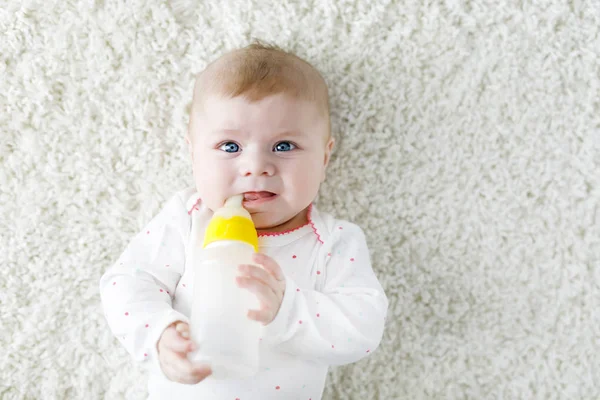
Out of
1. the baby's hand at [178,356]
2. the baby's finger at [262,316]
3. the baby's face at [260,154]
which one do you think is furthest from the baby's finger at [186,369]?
the baby's face at [260,154]

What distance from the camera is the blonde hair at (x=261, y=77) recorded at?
3.77 ft

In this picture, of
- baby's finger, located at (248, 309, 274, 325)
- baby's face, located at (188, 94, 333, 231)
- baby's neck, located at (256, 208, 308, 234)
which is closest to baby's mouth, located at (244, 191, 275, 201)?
baby's face, located at (188, 94, 333, 231)

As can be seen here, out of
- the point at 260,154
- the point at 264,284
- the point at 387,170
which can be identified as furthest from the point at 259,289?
the point at 387,170

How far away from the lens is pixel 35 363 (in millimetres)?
1370

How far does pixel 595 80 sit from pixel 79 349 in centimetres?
119

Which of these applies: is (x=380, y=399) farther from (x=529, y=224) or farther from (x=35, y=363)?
(x=35, y=363)

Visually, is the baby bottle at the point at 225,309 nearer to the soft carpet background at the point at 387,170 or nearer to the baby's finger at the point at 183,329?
the baby's finger at the point at 183,329

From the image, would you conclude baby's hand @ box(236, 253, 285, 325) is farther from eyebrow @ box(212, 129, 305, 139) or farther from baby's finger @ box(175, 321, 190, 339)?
eyebrow @ box(212, 129, 305, 139)

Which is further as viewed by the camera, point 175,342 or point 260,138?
point 260,138

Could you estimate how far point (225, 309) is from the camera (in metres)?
0.98

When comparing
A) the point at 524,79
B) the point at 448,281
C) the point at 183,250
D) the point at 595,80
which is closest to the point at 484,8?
the point at 524,79

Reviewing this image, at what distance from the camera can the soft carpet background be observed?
1.35 m

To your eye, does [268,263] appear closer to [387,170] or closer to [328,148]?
[328,148]

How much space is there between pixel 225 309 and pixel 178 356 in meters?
0.11
